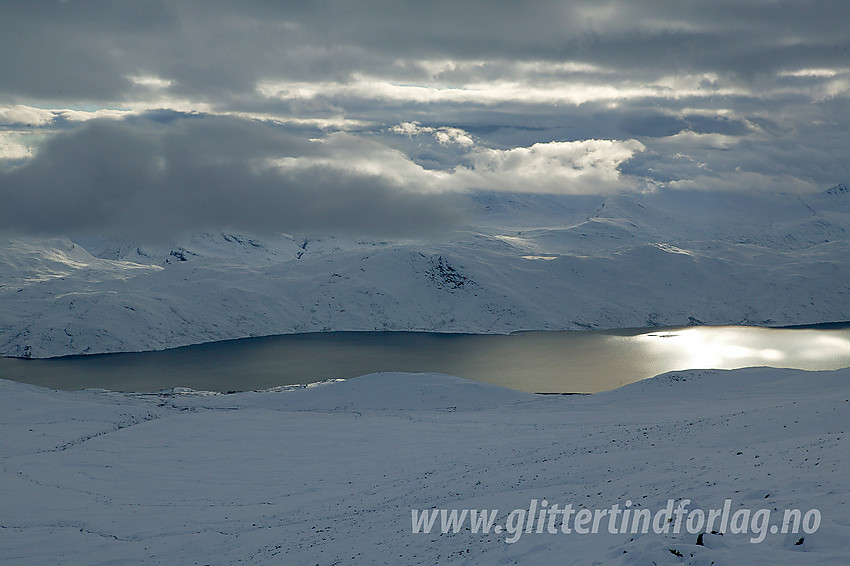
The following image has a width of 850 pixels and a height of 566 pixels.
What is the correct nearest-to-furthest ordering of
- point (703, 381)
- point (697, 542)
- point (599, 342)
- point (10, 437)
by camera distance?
point (697, 542) → point (10, 437) → point (703, 381) → point (599, 342)

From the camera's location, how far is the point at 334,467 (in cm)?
4334

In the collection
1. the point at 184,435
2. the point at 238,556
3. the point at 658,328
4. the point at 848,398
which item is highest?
the point at 848,398

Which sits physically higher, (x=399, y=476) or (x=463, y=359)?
(x=399, y=476)

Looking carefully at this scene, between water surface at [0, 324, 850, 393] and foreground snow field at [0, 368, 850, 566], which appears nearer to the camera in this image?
foreground snow field at [0, 368, 850, 566]

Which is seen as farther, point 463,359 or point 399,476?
point 463,359

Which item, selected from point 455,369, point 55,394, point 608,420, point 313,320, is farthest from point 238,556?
point 313,320

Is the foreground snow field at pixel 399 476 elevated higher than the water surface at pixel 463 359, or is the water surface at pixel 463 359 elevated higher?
the foreground snow field at pixel 399 476

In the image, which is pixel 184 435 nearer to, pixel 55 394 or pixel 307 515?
pixel 307 515

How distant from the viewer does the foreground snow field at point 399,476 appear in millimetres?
20547

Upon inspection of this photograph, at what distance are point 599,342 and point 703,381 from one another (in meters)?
89.1

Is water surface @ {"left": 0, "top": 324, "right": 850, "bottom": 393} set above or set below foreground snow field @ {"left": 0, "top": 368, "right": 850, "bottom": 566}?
below

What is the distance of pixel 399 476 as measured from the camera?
128ft

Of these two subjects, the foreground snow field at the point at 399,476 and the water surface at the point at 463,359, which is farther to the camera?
the water surface at the point at 463,359

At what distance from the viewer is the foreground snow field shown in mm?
20547
